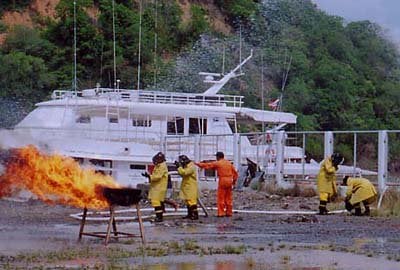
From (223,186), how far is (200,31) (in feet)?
171

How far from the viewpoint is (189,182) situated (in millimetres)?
23938

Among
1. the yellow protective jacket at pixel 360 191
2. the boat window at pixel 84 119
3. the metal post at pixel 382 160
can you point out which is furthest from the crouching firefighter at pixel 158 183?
the boat window at pixel 84 119

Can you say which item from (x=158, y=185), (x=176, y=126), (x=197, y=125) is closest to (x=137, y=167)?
(x=176, y=126)

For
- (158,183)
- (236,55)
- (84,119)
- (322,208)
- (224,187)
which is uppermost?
(236,55)

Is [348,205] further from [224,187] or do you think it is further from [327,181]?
[224,187]

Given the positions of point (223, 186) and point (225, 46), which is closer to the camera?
point (223, 186)

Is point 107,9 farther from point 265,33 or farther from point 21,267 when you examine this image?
point 21,267

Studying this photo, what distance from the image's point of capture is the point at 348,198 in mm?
24688

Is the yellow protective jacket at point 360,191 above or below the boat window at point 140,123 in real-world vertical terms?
below

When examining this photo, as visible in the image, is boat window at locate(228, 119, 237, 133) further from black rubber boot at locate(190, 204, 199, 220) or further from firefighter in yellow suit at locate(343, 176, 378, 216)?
black rubber boot at locate(190, 204, 199, 220)

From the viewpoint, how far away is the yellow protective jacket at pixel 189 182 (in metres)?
23.8

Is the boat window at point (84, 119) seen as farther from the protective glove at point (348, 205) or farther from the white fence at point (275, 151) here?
the protective glove at point (348, 205)

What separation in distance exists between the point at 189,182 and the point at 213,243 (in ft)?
21.0

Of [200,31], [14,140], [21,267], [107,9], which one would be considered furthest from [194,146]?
[200,31]
